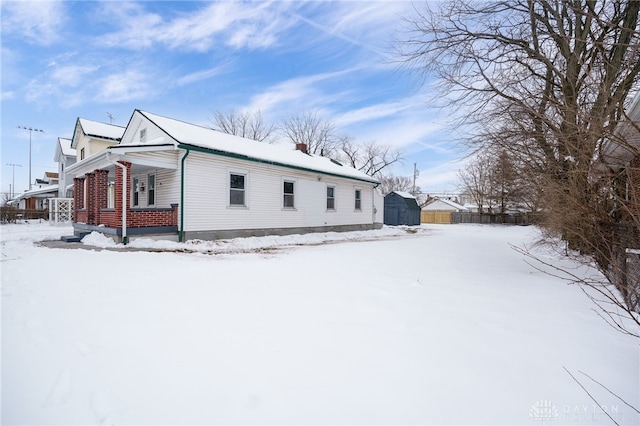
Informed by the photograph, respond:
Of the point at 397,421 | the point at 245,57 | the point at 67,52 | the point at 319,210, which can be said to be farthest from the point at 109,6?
the point at 397,421

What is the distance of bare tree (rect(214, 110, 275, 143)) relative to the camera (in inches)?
1437

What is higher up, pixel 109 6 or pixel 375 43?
pixel 109 6

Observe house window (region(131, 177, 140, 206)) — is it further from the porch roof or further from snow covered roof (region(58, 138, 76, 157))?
snow covered roof (region(58, 138, 76, 157))

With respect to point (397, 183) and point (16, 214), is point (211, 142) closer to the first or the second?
point (16, 214)

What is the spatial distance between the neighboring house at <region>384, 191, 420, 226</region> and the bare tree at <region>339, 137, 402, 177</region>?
10.4 m

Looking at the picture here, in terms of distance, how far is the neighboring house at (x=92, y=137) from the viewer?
2120 centimetres

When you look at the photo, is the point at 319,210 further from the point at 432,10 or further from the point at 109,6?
the point at 109,6

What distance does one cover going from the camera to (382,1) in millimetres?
8633

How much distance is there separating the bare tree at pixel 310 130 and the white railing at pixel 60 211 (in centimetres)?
2407

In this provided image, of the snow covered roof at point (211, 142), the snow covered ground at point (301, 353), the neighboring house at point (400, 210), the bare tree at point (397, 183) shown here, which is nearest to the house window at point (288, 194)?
the snow covered roof at point (211, 142)

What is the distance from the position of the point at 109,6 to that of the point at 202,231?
745 cm

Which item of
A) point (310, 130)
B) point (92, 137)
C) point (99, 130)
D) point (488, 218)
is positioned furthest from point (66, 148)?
point (488, 218)

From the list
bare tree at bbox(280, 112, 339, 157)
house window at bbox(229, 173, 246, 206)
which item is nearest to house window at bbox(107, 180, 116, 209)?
house window at bbox(229, 173, 246, 206)

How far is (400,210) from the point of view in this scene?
30.9m
